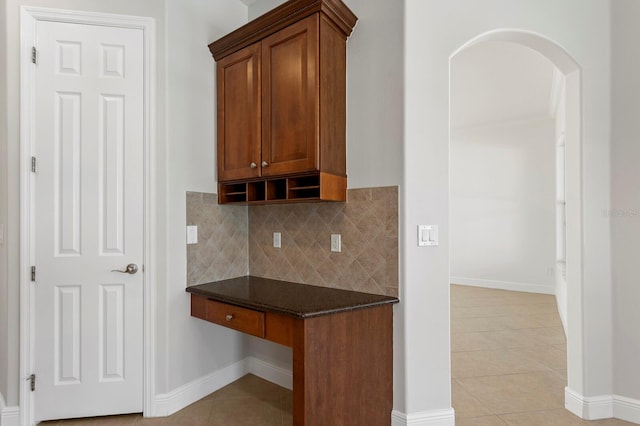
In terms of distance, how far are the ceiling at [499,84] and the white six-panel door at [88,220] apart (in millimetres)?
3353

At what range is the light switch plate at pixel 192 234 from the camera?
2588 mm

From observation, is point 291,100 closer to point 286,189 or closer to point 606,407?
point 286,189

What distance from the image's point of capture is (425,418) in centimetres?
216

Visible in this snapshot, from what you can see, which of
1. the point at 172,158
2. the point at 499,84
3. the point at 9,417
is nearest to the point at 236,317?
the point at 172,158

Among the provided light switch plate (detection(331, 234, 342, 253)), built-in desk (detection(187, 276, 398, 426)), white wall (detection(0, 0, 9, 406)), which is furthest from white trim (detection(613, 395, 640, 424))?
white wall (detection(0, 0, 9, 406))

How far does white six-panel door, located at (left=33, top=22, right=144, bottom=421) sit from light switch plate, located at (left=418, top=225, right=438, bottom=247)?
177 cm

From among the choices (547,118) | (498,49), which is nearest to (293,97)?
(498,49)

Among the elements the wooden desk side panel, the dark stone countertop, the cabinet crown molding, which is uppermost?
the cabinet crown molding

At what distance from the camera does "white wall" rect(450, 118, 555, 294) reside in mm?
6059

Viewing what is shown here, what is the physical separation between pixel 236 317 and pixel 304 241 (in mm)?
711

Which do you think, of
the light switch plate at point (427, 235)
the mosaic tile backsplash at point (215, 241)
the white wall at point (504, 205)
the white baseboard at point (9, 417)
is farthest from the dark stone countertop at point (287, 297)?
the white wall at point (504, 205)

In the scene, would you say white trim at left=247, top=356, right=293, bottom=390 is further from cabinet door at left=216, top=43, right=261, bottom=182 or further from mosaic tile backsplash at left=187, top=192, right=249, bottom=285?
cabinet door at left=216, top=43, right=261, bottom=182

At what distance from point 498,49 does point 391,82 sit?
2644mm

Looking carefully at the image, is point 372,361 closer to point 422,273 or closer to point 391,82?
point 422,273
